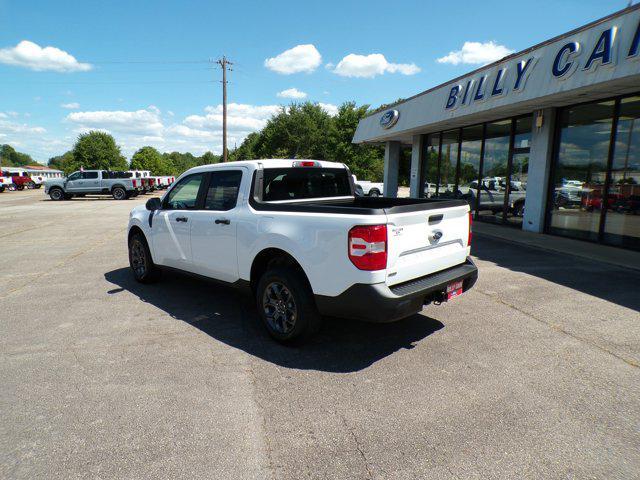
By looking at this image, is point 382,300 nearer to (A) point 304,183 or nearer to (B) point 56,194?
(A) point 304,183

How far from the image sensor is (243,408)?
302 centimetres

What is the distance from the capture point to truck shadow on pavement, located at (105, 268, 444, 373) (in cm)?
382

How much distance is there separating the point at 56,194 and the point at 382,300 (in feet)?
97.0

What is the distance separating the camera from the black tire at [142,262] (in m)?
6.13

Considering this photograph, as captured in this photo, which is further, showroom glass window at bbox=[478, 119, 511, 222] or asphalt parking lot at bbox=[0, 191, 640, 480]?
showroom glass window at bbox=[478, 119, 511, 222]

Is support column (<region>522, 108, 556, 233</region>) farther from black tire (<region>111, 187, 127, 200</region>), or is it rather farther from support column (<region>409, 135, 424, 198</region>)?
black tire (<region>111, 187, 127, 200</region>)

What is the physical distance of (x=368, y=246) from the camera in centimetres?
331

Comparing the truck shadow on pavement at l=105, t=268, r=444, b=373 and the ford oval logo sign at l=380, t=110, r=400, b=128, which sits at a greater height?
the ford oval logo sign at l=380, t=110, r=400, b=128

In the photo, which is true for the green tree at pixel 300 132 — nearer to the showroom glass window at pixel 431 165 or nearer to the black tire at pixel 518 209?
the showroom glass window at pixel 431 165

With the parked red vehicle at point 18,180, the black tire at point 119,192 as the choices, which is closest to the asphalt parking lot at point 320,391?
the black tire at point 119,192

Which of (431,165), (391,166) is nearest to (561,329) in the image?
(431,165)

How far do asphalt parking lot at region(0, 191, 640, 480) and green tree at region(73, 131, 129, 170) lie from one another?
84.3m

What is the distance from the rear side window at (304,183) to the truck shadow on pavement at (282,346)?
150cm

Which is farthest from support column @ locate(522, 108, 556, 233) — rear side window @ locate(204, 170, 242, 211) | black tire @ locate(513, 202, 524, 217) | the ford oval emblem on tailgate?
rear side window @ locate(204, 170, 242, 211)
